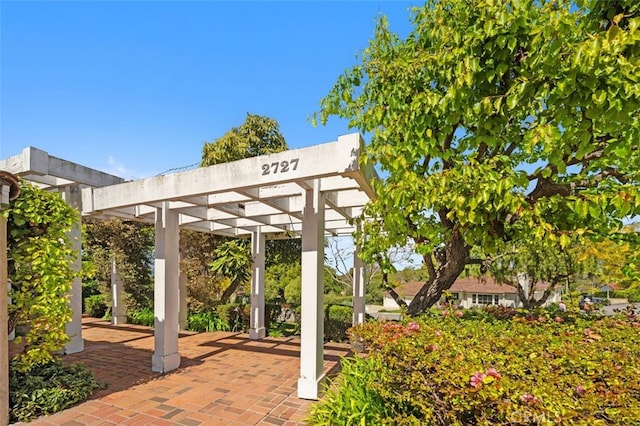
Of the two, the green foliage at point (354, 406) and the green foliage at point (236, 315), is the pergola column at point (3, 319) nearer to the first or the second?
the green foliage at point (354, 406)

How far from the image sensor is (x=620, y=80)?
8.61 ft

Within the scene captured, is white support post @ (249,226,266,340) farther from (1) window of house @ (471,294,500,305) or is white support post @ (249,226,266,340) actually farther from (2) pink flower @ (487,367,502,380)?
(1) window of house @ (471,294,500,305)

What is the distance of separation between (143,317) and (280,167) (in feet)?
34.9

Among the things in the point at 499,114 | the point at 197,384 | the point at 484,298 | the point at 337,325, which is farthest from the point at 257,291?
the point at 484,298

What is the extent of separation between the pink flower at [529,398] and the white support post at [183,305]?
36.2 feet

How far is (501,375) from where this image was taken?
268 cm

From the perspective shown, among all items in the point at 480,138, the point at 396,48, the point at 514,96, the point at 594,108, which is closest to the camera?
the point at 594,108

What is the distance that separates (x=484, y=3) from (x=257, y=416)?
596 centimetres

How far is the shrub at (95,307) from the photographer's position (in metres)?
14.2

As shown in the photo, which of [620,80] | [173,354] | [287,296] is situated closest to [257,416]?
[173,354]

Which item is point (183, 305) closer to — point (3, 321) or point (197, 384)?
point (197, 384)

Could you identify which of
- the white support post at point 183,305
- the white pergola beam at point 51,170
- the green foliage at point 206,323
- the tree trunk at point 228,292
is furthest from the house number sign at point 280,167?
the tree trunk at point 228,292

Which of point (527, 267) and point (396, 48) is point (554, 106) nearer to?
point (396, 48)

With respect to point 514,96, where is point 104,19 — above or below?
above
